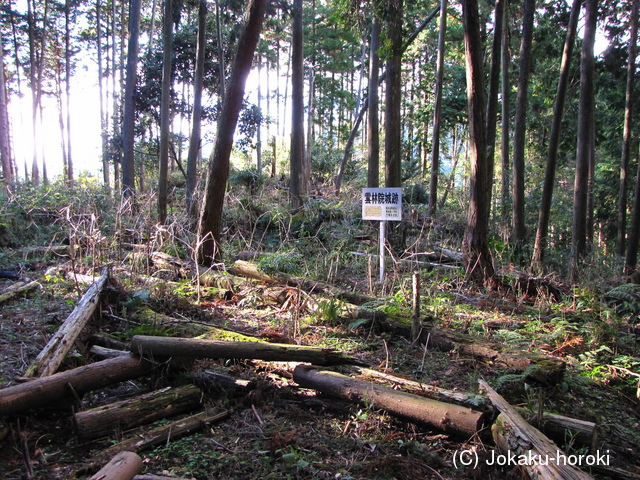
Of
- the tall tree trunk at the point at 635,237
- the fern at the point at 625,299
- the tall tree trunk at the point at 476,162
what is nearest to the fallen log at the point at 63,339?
the tall tree trunk at the point at 476,162

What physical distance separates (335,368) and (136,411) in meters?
1.67

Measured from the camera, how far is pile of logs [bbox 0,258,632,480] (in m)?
2.57

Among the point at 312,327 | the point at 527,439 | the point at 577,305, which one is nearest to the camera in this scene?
the point at 527,439

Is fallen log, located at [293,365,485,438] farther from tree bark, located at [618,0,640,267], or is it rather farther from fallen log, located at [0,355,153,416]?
tree bark, located at [618,0,640,267]

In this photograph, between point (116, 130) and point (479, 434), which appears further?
point (116, 130)

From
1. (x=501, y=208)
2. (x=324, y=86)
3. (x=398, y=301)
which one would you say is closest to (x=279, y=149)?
(x=324, y=86)

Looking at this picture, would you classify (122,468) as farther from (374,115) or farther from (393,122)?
(374,115)

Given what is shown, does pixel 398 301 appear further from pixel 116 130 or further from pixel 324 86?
pixel 324 86

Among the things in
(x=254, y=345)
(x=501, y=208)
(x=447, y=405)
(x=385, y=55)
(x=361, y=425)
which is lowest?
(x=361, y=425)

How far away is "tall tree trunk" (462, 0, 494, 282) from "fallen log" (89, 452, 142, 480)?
6476 millimetres

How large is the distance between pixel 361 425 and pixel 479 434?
0.83 m

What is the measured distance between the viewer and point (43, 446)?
2740 millimetres

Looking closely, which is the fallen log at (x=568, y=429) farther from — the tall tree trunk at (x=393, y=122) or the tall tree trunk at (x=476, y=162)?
the tall tree trunk at (x=393, y=122)

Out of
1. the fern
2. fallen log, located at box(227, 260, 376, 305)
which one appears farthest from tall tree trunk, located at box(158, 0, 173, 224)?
the fern
